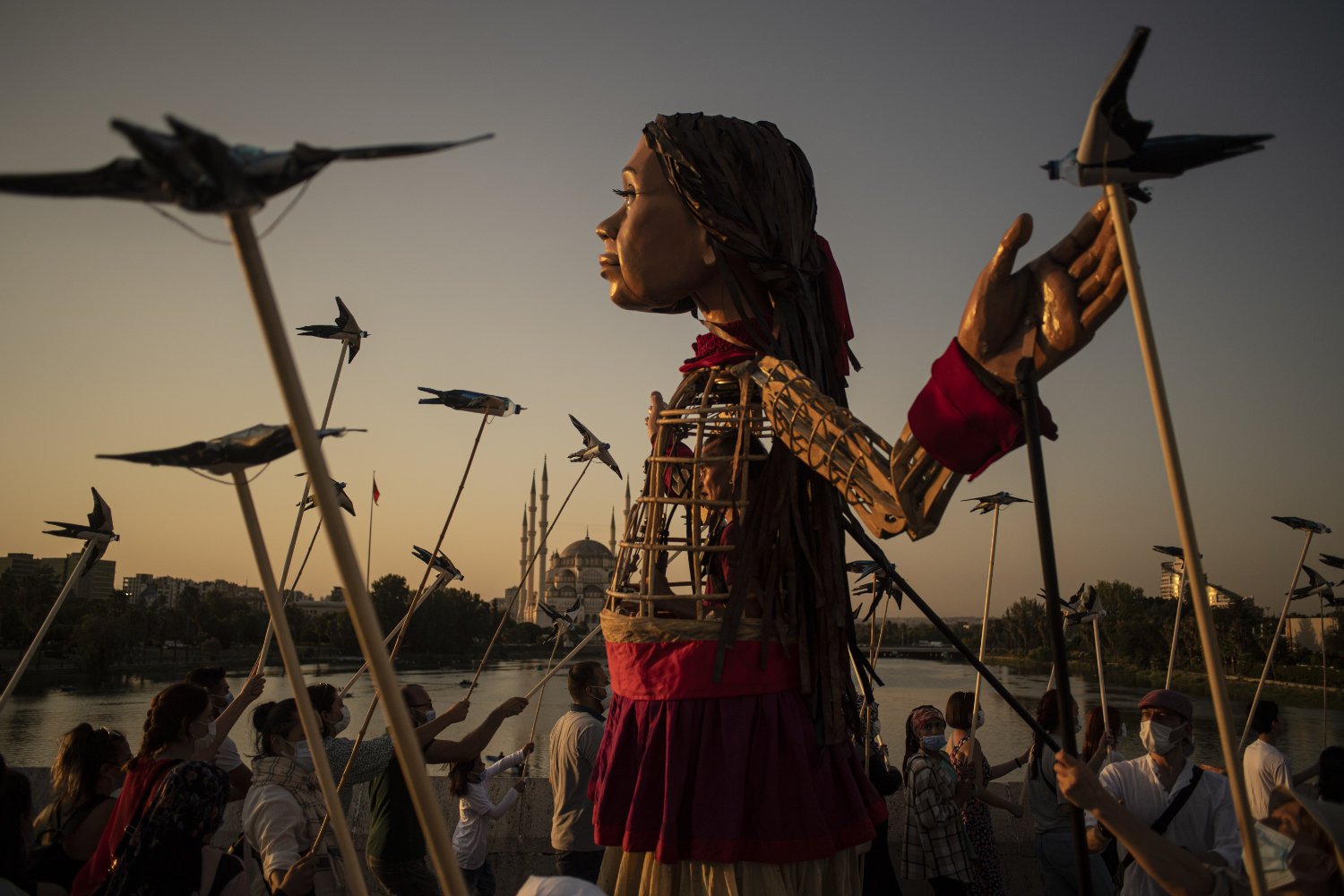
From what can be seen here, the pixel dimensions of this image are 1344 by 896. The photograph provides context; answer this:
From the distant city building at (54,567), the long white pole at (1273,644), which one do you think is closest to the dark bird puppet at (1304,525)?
the long white pole at (1273,644)

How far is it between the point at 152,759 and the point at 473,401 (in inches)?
74.3

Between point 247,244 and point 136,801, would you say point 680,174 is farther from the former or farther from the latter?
point 136,801

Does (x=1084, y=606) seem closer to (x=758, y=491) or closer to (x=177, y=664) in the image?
(x=758, y=491)

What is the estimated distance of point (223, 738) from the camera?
475 cm

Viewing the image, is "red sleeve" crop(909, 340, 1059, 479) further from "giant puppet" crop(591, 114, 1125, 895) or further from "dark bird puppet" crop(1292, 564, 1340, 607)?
"dark bird puppet" crop(1292, 564, 1340, 607)

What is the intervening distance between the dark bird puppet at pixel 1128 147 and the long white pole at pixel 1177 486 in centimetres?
4

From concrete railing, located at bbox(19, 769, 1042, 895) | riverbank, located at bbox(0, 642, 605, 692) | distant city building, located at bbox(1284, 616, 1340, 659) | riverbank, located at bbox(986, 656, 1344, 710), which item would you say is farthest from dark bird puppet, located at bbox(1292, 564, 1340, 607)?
distant city building, located at bbox(1284, 616, 1340, 659)

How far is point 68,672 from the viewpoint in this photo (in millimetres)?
38094

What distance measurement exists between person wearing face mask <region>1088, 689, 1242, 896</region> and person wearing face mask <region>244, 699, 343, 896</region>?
3214 mm

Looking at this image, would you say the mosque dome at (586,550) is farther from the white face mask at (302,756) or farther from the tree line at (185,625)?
the white face mask at (302,756)

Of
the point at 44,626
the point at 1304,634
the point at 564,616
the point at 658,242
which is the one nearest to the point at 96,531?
the point at 44,626

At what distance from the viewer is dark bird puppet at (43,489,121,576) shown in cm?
446

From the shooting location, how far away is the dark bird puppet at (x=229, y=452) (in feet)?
5.38

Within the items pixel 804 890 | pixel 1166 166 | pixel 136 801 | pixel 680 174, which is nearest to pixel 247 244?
pixel 1166 166
